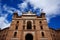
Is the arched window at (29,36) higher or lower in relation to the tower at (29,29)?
lower

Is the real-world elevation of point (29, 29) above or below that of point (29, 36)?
above

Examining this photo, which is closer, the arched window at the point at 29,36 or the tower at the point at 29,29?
the tower at the point at 29,29

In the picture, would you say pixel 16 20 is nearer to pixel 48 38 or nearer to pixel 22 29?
pixel 22 29

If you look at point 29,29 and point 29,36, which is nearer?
point 29,29

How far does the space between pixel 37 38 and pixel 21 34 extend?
3.71 meters

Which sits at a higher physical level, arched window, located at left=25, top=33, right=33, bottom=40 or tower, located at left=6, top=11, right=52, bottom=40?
tower, located at left=6, top=11, right=52, bottom=40

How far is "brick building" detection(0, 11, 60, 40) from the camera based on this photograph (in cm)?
2517

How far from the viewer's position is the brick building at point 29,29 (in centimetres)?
2517

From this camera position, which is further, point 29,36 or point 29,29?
point 29,36

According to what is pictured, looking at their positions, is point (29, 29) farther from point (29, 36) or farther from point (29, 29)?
point (29, 36)

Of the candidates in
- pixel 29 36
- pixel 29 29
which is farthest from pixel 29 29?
pixel 29 36

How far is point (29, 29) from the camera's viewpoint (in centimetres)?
2661

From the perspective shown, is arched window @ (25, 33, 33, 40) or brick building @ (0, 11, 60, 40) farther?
arched window @ (25, 33, 33, 40)

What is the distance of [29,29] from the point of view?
26609 mm
